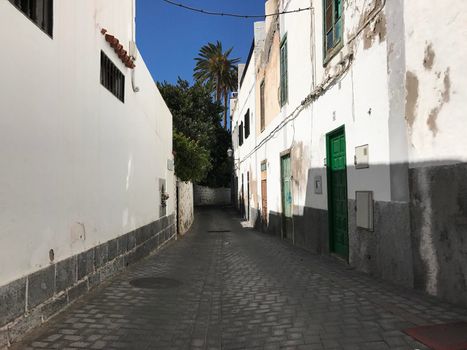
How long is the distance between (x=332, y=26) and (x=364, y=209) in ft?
11.3

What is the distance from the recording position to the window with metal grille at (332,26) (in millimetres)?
7465

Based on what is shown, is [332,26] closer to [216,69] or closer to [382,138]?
[382,138]

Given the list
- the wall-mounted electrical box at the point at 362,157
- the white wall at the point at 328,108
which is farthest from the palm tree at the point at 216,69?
the wall-mounted electrical box at the point at 362,157

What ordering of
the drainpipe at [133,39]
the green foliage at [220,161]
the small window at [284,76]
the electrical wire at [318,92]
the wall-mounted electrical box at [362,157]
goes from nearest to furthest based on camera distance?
1. the wall-mounted electrical box at [362,157]
2. the electrical wire at [318,92]
3. the drainpipe at [133,39]
4. the small window at [284,76]
5. the green foliage at [220,161]

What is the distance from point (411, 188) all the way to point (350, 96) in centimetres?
231

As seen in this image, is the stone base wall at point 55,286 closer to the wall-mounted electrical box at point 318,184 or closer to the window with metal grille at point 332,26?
the wall-mounted electrical box at point 318,184

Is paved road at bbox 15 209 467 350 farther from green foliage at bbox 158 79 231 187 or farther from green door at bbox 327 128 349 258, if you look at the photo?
green foliage at bbox 158 79 231 187

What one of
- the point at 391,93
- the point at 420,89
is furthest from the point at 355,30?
the point at 420,89

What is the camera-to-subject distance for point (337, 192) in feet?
25.7

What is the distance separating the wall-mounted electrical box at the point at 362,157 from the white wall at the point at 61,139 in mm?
3638

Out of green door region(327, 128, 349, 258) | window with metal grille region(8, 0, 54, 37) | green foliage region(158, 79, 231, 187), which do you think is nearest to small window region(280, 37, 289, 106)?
green door region(327, 128, 349, 258)

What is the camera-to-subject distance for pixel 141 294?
5.66 metres

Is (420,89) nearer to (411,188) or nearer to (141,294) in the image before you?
(411,188)

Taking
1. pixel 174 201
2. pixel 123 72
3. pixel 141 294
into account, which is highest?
pixel 123 72
